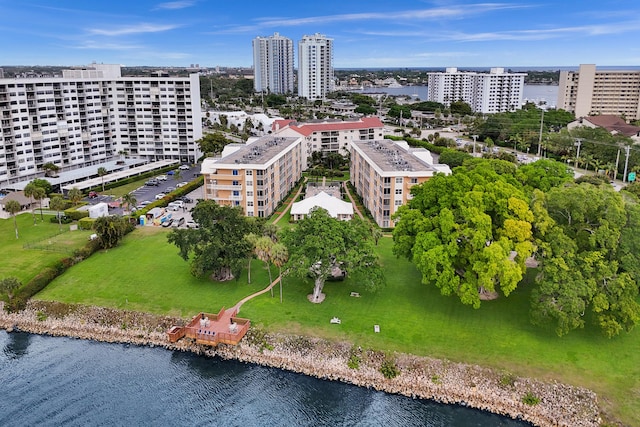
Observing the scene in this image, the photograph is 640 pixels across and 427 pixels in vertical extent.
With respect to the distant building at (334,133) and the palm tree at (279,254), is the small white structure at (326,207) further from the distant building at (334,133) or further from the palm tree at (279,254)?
the distant building at (334,133)

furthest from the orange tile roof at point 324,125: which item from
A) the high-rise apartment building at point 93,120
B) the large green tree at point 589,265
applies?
the large green tree at point 589,265

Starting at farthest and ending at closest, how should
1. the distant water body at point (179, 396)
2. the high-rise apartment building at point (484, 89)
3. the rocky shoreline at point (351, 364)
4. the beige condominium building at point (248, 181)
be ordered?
the high-rise apartment building at point (484, 89) → the beige condominium building at point (248, 181) → the distant water body at point (179, 396) → the rocky shoreline at point (351, 364)

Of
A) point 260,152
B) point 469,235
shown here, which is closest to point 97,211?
point 260,152

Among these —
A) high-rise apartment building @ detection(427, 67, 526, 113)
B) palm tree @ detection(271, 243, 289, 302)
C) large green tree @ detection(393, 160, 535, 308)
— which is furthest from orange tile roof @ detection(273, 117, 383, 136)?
high-rise apartment building @ detection(427, 67, 526, 113)

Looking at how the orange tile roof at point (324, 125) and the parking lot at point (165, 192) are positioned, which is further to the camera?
the orange tile roof at point (324, 125)

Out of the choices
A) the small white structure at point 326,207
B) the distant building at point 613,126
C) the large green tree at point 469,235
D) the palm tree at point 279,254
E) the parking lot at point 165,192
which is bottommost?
the parking lot at point 165,192

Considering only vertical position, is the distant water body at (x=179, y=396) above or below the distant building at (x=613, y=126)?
below

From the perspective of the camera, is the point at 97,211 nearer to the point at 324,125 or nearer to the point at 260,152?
the point at 260,152

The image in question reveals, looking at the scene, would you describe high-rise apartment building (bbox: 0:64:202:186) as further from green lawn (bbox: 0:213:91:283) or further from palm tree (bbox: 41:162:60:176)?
green lawn (bbox: 0:213:91:283)

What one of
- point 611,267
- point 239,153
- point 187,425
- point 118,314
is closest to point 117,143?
point 239,153
